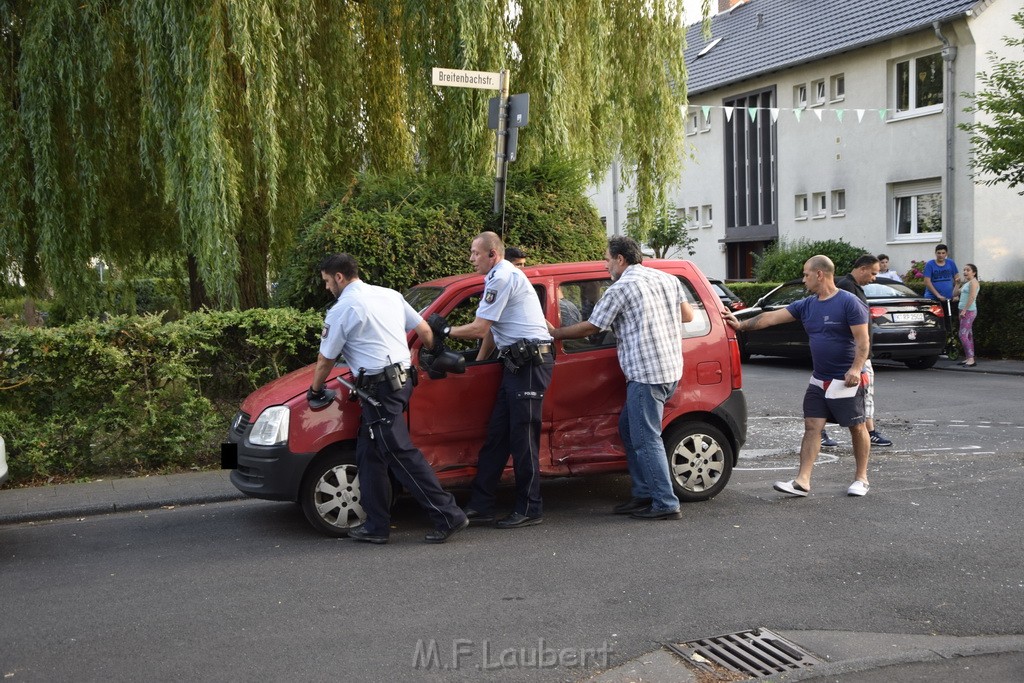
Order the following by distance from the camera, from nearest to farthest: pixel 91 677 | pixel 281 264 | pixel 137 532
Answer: pixel 91 677, pixel 137 532, pixel 281 264

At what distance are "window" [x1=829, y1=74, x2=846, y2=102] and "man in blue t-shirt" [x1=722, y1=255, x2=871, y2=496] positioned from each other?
22.5 metres

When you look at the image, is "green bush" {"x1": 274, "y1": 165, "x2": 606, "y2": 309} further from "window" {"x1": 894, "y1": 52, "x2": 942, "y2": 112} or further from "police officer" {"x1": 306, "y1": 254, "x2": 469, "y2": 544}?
"window" {"x1": 894, "y1": 52, "x2": 942, "y2": 112}

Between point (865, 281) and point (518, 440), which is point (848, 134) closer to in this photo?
point (865, 281)

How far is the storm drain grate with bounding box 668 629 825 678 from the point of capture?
14.1 feet

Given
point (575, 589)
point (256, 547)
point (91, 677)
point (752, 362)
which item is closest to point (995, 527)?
point (575, 589)

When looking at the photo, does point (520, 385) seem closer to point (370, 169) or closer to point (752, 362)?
point (370, 169)

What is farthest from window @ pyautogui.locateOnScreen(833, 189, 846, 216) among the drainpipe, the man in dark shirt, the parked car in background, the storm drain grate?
the storm drain grate

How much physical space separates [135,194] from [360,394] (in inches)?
273

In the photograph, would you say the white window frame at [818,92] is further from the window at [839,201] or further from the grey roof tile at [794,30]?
the window at [839,201]

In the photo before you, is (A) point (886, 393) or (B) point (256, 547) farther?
(A) point (886, 393)

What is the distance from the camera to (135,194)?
11984mm

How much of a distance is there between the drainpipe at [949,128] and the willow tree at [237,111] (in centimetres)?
1408

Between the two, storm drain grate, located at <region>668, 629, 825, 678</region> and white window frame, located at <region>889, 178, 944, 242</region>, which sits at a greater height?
white window frame, located at <region>889, 178, 944, 242</region>

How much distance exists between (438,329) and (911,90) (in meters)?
22.8
